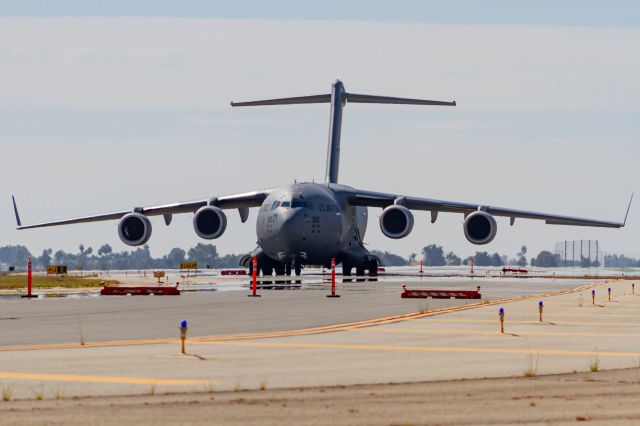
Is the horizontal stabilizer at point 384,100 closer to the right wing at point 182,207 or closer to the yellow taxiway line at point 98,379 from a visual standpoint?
the right wing at point 182,207

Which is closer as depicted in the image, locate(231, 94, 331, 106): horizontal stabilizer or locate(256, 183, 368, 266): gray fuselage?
locate(256, 183, 368, 266): gray fuselage

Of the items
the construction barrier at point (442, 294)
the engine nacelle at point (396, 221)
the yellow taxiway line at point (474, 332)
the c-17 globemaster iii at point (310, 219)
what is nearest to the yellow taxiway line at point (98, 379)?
the yellow taxiway line at point (474, 332)

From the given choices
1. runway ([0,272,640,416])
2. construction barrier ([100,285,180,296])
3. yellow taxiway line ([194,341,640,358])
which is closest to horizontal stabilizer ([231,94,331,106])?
construction barrier ([100,285,180,296])

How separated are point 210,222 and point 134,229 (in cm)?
420

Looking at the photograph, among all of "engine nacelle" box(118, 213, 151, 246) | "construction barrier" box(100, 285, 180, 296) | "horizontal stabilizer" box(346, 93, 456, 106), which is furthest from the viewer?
"horizontal stabilizer" box(346, 93, 456, 106)

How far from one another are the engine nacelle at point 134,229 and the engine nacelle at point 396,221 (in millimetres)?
12057

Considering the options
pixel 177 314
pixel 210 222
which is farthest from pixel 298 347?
pixel 210 222

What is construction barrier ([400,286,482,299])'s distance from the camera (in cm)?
3478

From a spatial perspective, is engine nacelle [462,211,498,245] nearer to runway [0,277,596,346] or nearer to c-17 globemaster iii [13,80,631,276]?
c-17 globemaster iii [13,80,631,276]

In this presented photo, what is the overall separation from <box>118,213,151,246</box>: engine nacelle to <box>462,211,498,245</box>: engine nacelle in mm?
16165

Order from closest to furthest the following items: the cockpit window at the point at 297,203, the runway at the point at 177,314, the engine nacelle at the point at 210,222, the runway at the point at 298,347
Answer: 1. the runway at the point at 298,347
2. the runway at the point at 177,314
3. the cockpit window at the point at 297,203
4. the engine nacelle at the point at 210,222

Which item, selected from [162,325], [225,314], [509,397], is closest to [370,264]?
[225,314]

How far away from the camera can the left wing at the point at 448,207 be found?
2242 inches

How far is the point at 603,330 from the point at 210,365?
31.7 ft
